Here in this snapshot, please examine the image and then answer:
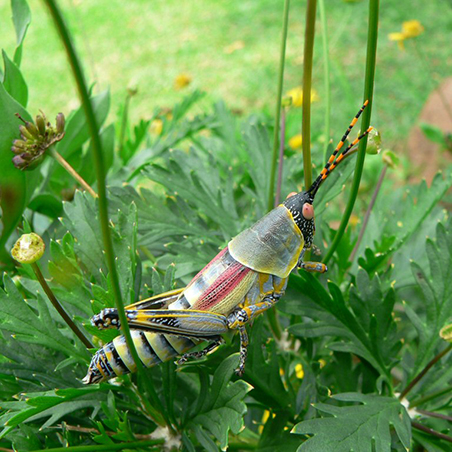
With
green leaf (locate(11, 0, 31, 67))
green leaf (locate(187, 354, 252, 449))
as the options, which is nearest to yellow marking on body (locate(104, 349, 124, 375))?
green leaf (locate(187, 354, 252, 449))

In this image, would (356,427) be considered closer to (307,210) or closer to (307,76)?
(307,210)

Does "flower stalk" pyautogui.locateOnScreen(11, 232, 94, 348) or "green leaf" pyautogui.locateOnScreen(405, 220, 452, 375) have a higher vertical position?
"flower stalk" pyautogui.locateOnScreen(11, 232, 94, 348)

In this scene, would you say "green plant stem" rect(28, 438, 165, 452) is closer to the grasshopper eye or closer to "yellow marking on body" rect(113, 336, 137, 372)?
"yellow marking on body" rect(113, 336, 137, 372)

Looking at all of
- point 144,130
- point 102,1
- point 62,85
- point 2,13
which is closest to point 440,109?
point 144,130

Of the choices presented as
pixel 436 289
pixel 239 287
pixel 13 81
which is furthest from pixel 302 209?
pixel 13 81

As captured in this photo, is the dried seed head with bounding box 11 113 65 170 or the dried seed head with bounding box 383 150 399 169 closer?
the dried seed head with bounding box 11 113 65 170

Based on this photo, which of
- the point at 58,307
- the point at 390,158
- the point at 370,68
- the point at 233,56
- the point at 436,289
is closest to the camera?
the point at 370,68

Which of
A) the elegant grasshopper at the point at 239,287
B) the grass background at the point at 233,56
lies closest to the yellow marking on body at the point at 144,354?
the elegant grasshopper at the point at 239,287
